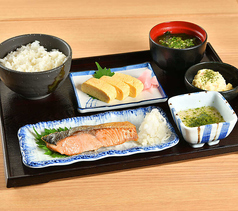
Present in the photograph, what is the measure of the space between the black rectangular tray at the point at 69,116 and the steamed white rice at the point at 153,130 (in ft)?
0.22

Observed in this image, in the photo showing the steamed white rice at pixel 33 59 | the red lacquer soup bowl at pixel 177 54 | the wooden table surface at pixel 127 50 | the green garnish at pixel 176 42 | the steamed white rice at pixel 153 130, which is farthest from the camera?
the green garnish at pixel 176 42

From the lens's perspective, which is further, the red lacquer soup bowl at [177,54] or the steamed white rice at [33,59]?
the red lacquer soup bowl at [177,54]

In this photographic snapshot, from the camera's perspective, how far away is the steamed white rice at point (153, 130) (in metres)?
1.68

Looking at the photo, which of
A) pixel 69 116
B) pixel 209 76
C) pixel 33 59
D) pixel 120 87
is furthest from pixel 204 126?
pixel 33 59

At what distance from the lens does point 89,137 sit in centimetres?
163

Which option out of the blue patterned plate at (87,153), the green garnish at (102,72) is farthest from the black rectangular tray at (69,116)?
the green garnish at (102,72)

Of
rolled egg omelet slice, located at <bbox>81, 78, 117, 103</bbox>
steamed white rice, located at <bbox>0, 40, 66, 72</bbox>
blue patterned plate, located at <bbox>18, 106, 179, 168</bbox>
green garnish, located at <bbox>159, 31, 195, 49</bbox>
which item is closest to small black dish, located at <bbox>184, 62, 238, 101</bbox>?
green garnish, located at <bbox>159, 31, 195, 49</bbox>

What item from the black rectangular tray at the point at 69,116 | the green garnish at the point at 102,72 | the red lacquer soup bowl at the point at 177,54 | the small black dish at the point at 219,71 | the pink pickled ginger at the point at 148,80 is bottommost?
the black rectangular tray at the point at 69,116

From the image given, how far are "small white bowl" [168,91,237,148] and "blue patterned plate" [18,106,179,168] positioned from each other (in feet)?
0.27

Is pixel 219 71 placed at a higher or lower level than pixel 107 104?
higher

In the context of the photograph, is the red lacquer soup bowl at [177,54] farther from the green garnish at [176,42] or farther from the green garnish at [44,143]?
the green garnish at [44,143]

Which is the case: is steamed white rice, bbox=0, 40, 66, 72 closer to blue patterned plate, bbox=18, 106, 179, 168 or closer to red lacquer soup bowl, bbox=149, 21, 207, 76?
blue patterned plate, bbox=18, 106, 179, 168

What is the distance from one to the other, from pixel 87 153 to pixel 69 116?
33 centimetres

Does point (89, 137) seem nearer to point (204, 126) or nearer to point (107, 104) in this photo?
point (107, 104)
